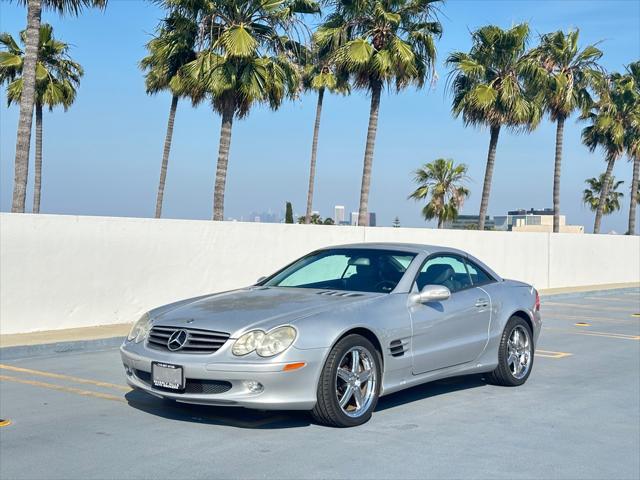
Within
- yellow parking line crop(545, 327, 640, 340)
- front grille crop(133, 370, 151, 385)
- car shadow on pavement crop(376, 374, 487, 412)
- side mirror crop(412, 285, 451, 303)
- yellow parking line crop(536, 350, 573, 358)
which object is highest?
side mirror crop(412, 285, 451, 303)

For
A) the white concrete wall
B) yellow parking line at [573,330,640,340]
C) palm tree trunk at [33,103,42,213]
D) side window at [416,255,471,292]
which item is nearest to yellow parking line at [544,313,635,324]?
yellow parking line at [573,330,640,340]

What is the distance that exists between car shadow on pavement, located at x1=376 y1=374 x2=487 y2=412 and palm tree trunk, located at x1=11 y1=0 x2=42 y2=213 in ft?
34.3

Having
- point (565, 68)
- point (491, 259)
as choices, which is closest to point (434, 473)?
point (491, 259)

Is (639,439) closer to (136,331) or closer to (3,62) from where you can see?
(136,331)

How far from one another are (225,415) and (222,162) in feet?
51.7

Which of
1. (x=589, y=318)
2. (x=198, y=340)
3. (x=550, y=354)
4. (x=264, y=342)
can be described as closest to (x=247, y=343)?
(x=264, y=342)

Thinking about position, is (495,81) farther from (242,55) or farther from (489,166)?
(242,55)

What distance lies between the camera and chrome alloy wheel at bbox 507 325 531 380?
8570 millimetres

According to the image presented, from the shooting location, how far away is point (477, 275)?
8555mm

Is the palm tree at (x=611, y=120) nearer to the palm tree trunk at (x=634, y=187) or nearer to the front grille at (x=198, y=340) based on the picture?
the palm tree trunk at (x=634, y=187)

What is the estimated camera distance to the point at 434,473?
17.7ft

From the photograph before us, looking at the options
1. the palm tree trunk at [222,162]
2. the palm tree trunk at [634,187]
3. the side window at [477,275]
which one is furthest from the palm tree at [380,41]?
the palm tree trunk at [634,187]

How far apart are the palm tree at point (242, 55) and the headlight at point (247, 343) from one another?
1485cm

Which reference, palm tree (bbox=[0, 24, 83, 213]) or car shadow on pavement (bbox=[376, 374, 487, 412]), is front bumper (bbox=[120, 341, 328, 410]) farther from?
palm tree (bbox=[0, 24, 83, 213])
